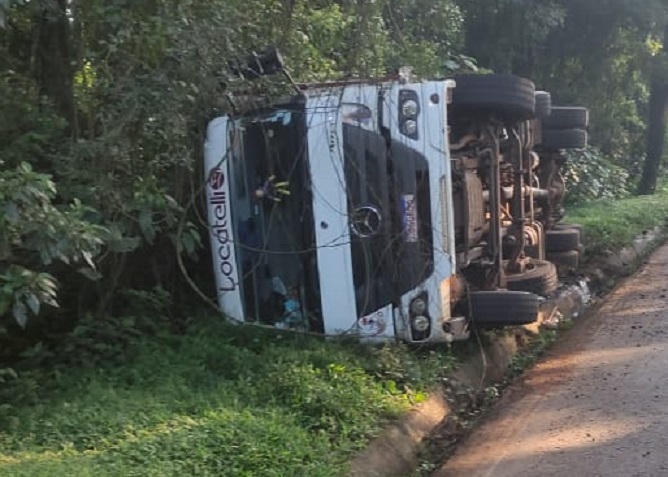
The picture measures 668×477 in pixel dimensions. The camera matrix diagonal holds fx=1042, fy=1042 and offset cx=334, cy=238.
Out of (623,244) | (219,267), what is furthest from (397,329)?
(623,244)

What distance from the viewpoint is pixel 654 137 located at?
74.9ft

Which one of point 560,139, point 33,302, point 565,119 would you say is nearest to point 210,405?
point 33,302

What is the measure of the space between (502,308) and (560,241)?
3.66 meters

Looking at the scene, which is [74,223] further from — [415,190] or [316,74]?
[316,74]

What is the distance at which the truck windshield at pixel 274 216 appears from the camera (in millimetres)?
7191

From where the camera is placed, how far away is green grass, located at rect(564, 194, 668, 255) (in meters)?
13.4

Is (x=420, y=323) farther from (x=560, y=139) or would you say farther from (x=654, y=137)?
(x=654, y=137)

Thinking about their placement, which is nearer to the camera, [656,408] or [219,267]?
[656,408]

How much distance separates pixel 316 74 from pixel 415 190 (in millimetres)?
2147

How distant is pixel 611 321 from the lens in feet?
32.3

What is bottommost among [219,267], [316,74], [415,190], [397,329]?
[397,329]

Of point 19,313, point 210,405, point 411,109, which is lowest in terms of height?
point 210,405

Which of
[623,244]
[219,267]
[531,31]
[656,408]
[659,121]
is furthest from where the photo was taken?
[659,121]

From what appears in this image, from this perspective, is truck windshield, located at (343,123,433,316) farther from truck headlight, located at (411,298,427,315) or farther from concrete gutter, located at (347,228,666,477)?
concrete gutter, located at (347,228,666,477)
